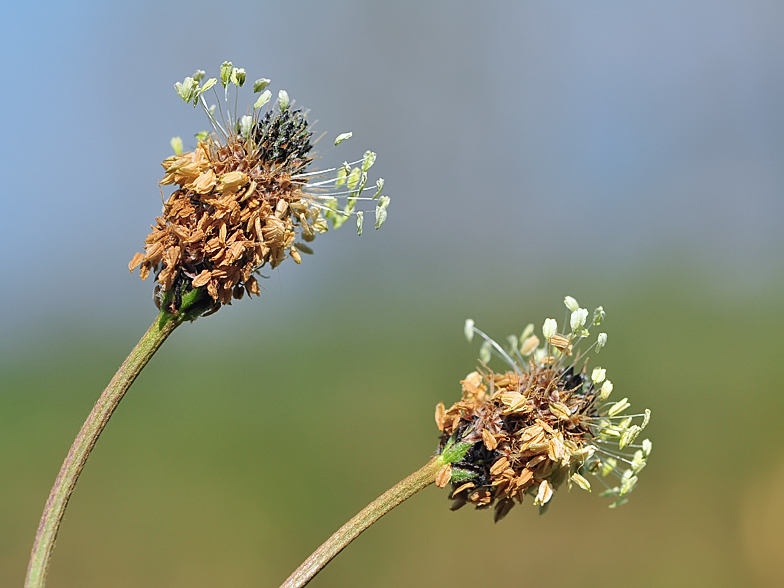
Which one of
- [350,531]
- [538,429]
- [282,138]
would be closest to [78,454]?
[350,531]

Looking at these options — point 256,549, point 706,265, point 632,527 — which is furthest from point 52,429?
point 706,265

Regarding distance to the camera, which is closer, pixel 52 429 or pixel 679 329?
pixel 52 429

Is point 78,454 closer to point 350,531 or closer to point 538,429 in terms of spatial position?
point 350,531

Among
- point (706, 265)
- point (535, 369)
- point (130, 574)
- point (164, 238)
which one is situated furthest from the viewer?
point (706, 265)

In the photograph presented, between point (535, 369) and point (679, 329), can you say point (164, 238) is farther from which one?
point (679, 329)

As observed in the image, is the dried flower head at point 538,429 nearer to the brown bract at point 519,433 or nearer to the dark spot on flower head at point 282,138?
the brown bract at point 519,433

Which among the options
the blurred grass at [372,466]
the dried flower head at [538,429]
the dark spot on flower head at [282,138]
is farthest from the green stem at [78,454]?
the blurred grass at [372,466]
